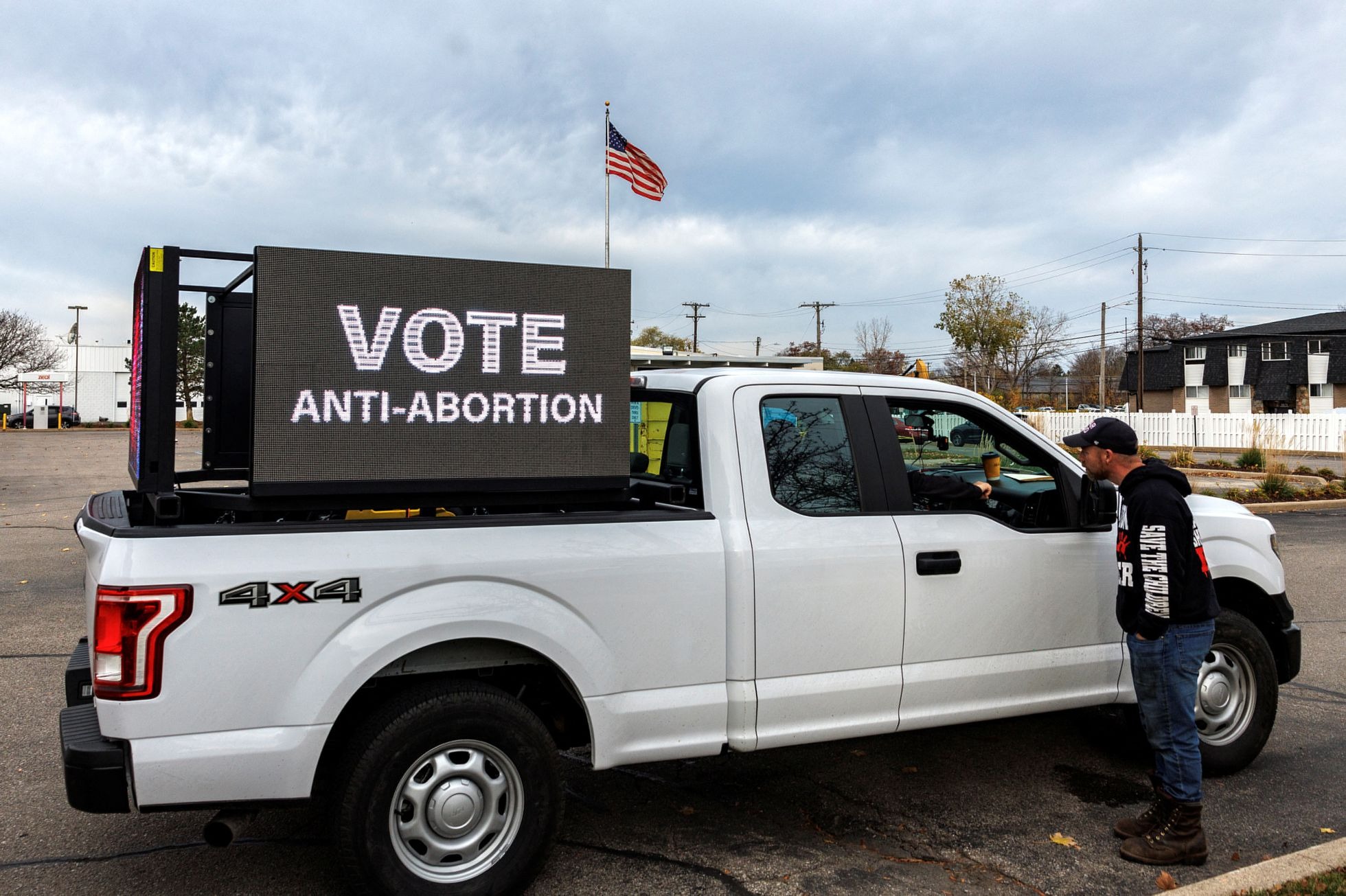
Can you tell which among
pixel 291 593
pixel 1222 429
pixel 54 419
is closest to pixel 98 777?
pixel 291 593

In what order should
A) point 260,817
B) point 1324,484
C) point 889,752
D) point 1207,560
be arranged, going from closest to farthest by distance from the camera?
point 260,817 < point 1207,560 < point 889,752 < point 1324,484

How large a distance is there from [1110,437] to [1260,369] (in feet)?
233

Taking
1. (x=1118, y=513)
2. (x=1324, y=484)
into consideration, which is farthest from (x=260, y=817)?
(x=1324, y=484)

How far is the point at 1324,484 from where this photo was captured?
2012cm

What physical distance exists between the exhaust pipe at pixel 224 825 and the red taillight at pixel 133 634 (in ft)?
1.65

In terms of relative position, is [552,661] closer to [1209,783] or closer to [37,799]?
[37,799]

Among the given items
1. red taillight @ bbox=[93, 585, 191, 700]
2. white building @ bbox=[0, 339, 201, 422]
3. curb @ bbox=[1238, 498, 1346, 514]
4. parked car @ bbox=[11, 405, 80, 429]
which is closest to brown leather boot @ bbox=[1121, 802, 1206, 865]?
red taillight @ bbox=[93, 585, 191, 700]

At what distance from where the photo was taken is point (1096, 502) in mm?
4324

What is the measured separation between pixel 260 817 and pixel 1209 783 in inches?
173

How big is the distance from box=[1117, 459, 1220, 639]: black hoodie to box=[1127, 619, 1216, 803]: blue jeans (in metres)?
0.08

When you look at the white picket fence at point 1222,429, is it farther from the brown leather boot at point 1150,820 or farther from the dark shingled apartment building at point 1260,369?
the brown leather boot at point 1150,820

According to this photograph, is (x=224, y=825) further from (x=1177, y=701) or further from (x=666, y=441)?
(x=1177, y=701)

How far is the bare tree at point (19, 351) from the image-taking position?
62.7 m

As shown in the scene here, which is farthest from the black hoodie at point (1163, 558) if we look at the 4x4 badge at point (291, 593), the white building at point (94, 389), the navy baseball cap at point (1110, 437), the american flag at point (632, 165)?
the white building at point (94, 389)
